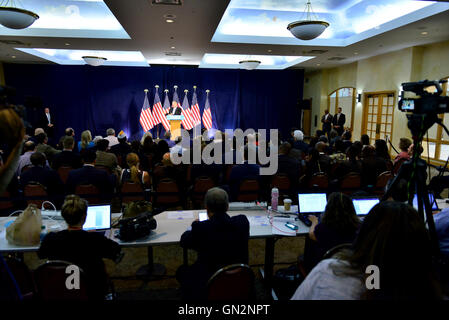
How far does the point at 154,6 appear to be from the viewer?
521cm

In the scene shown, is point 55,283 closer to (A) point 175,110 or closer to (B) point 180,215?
(B) point 180,215

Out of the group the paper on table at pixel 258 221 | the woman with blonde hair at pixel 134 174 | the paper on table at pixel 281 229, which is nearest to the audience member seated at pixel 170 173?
the woman with blonde hair at pixel 134 174

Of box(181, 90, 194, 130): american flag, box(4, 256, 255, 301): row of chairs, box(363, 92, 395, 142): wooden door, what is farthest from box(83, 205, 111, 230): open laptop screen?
box(181, 90, 194, 130): american flag

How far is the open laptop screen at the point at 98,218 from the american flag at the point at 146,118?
1046 centimetres

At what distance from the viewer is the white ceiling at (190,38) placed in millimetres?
5457

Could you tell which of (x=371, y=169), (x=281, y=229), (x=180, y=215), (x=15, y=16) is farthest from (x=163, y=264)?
(x=15, y=16)

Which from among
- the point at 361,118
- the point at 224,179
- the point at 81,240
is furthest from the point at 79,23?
the point at 361,118

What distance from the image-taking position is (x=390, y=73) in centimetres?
967

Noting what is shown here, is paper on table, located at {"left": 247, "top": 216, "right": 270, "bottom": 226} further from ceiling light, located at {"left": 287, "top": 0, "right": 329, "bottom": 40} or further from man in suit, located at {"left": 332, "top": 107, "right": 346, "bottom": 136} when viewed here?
man in suit, located at {"left": 332, "top": 107, "right": 346, "bottom": 136}

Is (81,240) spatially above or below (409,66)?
below
